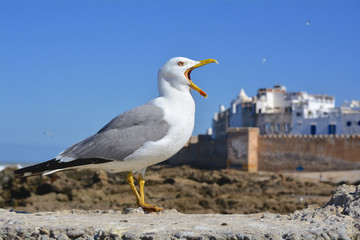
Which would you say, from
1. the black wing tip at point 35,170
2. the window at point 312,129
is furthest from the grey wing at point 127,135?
the window at point 312,129

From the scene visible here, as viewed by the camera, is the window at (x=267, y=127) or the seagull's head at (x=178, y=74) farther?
the window at (x=267, y=127)

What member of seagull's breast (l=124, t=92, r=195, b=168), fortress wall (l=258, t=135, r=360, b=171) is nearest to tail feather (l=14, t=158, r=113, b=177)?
seagull's breast (l=124, t=92, r=195, b=168)

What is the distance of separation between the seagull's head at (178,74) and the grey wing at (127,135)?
0.21m

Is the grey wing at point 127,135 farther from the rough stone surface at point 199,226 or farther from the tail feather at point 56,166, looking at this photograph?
the rough stone surface at point 199,226

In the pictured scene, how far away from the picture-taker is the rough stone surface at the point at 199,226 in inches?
119

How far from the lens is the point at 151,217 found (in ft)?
11.8

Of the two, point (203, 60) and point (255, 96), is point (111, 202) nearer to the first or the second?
point (203, 60)

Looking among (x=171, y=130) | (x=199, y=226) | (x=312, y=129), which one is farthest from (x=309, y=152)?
(x=199, y=226)

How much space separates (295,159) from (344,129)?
7604 millimetres

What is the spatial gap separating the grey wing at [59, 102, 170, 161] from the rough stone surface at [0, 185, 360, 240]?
482mm

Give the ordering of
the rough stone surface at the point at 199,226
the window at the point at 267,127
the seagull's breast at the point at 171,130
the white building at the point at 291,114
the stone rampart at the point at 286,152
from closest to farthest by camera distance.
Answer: the rough stone surface at the point at 199,226 → the seagull's breast at the point at 171,130 → the stone rampart at the point at 286,152 → the white building at the point at 291,114 → the window at the point at 267,127

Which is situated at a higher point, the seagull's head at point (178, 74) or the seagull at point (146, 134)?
the seagull's head at point (178, 74)

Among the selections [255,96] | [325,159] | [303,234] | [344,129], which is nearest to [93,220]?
[303,234]

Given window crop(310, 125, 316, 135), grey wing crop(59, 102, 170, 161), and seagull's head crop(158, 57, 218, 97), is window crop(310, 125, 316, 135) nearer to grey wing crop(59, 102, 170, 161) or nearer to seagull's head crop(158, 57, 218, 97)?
seagull's head crop(158, 57, 218, 97)
